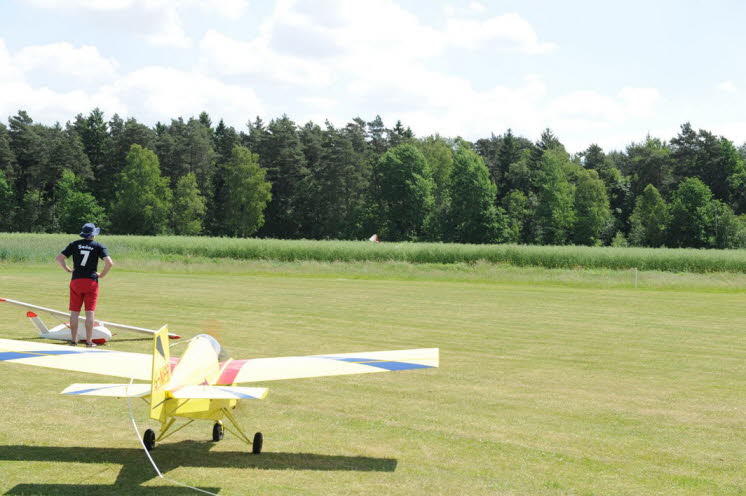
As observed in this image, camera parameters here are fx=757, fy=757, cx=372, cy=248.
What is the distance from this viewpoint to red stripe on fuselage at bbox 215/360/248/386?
6754 millimetres

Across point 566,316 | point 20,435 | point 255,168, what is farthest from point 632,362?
point 255,168

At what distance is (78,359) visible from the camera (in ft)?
22.6

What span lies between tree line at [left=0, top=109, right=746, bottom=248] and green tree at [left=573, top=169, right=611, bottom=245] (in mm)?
172

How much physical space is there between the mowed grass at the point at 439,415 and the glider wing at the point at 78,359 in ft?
2.52

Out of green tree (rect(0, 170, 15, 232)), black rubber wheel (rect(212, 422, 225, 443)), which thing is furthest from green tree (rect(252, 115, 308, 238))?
black rubber wheel (rect(212, 422, 225, 443))

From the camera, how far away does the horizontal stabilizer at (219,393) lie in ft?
18.6

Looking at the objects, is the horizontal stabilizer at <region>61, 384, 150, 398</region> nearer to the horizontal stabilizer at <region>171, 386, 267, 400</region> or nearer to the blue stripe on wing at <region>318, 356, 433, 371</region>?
the horizontal stabilizer at <region>171, 386, 267, 400</region>

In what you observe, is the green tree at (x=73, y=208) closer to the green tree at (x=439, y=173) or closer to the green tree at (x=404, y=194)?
the green tree at (x=404, y=194)

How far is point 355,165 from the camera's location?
97750mm

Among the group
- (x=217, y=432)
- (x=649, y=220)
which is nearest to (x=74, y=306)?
(x=217, y=432)

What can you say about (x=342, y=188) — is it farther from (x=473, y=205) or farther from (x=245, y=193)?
(x=473, y=205)

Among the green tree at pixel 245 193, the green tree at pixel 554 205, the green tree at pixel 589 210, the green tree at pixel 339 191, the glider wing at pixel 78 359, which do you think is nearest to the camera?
the glider wing at pixel 78 359

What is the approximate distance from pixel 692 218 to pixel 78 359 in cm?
8409

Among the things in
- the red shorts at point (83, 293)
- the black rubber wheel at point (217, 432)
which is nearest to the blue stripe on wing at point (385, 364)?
the black rubber wheel at point (217, 432)
